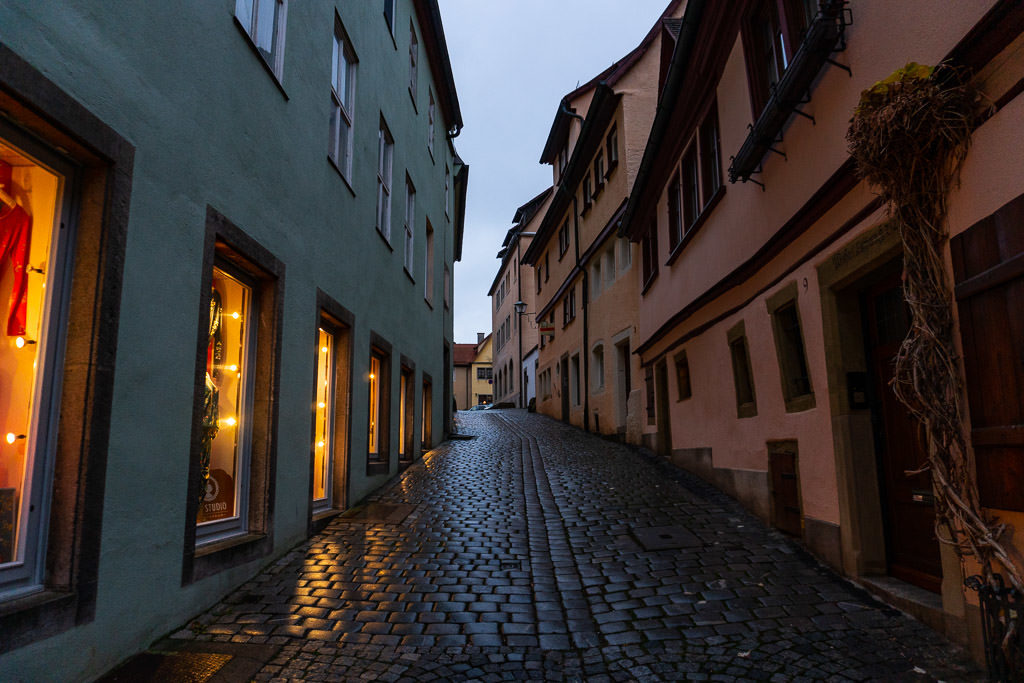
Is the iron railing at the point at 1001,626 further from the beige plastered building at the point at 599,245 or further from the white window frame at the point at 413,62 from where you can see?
the white window frame at the point at 413,62

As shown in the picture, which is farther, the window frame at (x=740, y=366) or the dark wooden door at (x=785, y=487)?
the window frame at (x=740, y=366)

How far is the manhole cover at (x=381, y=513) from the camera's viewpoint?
27.4 ft

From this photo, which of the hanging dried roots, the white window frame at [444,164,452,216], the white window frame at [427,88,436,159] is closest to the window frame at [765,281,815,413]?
the hanging dried roots

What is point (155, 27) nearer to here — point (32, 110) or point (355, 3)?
point (32, 110)

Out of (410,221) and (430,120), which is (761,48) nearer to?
(410,221)

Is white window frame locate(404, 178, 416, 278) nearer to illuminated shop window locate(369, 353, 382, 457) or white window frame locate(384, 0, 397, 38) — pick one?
illuminated shop window locate(369, 353, 382, 457)

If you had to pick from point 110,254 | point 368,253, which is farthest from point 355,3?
point 110,254

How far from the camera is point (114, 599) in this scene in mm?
4008

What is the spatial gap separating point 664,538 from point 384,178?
754 centimetres

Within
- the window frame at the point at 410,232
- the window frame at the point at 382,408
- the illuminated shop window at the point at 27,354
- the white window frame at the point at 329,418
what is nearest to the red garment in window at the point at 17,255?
the illuminated shop window at the point at 27,354

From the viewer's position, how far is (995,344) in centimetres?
379

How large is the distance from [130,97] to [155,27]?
595 millimetres

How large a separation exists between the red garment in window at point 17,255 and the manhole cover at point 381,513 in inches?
202

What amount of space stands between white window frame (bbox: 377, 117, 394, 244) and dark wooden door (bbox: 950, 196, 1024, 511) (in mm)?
8462
